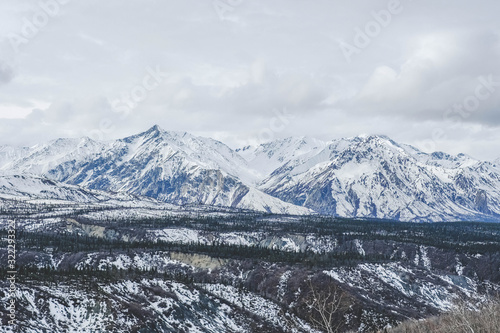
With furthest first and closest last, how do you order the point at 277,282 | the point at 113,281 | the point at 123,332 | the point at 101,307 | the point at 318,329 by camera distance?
1. the point at 277,282
2. the point at 318,329
3. the point at 113,281
4. the point at 101,307
5. the point at 123,332

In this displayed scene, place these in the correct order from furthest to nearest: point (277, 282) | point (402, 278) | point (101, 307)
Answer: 1. point (402, 278)
2. point (277, 282)
3. point (101, 307)

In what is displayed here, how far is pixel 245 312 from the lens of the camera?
137 meters

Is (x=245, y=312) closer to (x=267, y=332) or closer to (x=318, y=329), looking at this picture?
(x=267, y=332)

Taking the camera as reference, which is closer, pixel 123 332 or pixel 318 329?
pixel 123 332

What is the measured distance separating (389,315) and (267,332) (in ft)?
131

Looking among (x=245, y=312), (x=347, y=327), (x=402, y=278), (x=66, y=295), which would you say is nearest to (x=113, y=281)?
(x=66, y=295)

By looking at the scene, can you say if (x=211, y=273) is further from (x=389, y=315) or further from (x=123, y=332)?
(x=123, y=332)

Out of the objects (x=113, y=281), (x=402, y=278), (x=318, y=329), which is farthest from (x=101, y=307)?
(x=402, y=278)

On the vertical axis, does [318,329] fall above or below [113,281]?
below

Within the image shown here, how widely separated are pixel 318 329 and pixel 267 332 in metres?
18.2

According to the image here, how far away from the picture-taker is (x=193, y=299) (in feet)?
434

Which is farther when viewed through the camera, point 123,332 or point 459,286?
point 459,286

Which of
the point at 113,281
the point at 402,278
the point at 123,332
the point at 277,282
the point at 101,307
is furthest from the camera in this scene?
the point at 402,278

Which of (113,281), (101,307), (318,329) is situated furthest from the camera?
(318,329)
